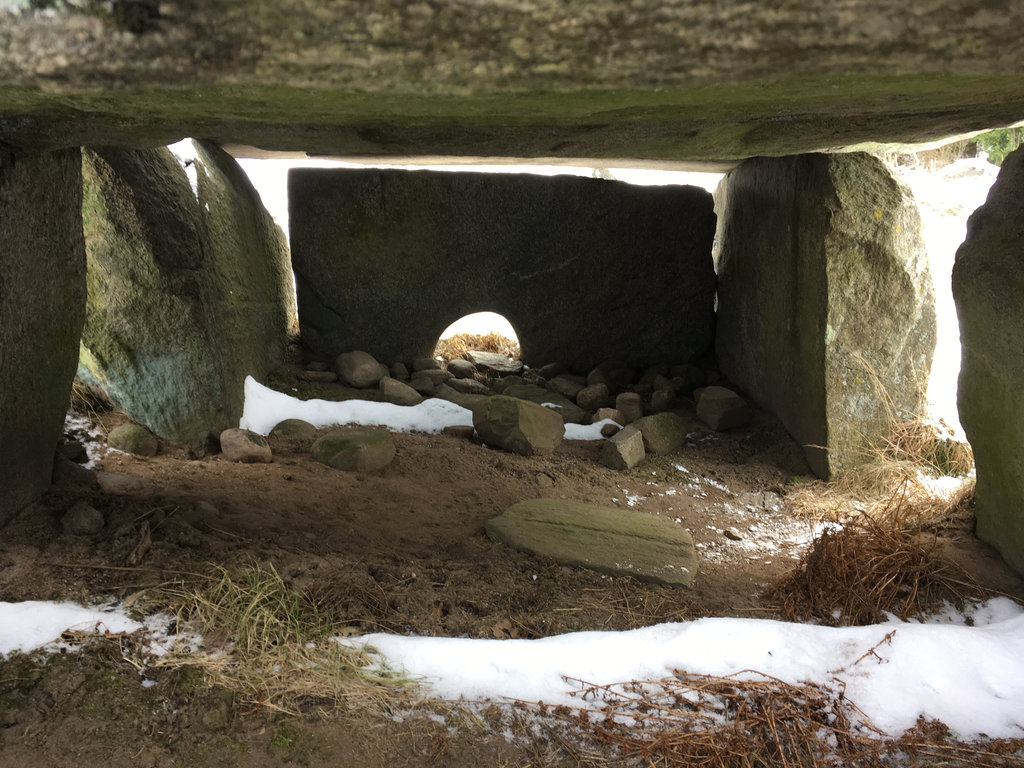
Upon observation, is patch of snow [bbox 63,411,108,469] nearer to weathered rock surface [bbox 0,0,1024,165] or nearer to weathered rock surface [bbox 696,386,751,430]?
weathered rock surface [bbox 0,0,1024,165]

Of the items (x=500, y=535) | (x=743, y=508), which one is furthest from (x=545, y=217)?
(x=500, y=535)

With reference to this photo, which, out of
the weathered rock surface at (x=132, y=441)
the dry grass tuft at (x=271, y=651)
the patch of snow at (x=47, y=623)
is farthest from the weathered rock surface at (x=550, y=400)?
the patch of snow at (x=47, y=623)

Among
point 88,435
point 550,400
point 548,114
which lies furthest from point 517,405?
point 548,114

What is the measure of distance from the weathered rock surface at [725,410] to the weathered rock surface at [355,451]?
189 cm

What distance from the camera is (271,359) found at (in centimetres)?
465

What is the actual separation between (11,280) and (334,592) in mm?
1284

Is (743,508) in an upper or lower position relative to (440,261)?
lower

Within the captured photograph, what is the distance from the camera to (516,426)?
3982mm

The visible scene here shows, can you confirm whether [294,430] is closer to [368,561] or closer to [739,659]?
Result: [368,561]

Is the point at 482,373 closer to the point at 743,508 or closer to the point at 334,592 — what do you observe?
the point at 743,508

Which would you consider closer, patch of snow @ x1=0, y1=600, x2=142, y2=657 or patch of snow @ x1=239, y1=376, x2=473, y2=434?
patch of snow @ x1=0, y1=600, x2=142, y2=657

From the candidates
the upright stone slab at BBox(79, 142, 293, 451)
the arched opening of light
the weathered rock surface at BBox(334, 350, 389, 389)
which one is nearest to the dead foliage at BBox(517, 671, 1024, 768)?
the upright stone slab at BBox(79, 142, 293, 451)

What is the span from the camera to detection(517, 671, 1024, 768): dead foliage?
5.79ft

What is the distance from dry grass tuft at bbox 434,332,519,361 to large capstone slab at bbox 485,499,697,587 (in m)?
2.98
